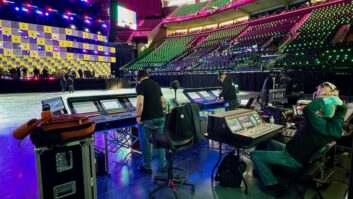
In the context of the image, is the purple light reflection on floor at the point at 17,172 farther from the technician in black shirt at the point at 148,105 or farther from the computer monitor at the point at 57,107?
the technician in black shirt at the point at 148,105

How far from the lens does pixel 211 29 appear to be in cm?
2617

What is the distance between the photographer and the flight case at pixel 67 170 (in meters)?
1.90

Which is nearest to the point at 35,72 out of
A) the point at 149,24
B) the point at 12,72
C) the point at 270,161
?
the point at 12,72

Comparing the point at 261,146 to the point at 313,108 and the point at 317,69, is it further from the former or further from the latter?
the point at 317,69

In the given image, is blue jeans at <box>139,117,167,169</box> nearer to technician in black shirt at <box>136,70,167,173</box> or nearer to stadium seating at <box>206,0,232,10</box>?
technician in black shirt at <box>136,70,167,173</box>

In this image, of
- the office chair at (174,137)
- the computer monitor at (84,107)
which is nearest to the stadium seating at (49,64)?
the computer monitor at (84,107)

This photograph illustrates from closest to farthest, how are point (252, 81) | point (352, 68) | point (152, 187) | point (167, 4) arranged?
point (152, 187), point (352, 68), point (252, 81), point (167, 4)

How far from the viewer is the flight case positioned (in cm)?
190

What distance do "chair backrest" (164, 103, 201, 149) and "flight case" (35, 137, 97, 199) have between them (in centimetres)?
93

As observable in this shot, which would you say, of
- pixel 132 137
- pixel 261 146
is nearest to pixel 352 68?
pixel 261 146

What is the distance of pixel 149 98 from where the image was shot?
3.20 meters

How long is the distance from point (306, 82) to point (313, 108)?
31.9 feet

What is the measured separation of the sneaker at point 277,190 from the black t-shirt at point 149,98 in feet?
5.64

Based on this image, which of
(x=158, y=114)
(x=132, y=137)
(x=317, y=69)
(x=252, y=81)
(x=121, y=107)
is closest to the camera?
(x=158, y=114)
